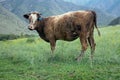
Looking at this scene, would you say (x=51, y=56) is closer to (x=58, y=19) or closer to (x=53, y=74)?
(x=58, y=19)

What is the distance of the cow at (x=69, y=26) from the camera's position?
54.6ft

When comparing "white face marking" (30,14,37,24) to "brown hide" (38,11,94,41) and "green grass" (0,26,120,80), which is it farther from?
"green grass" (0,26,120,80)

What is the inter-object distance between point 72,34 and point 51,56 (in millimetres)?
1963

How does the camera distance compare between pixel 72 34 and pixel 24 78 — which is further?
pixel 72 34

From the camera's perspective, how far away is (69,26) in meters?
17.3

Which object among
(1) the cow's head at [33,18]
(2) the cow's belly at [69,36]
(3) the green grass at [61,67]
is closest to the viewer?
(3) the green grass at [61,67]

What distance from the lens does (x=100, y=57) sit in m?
17.0

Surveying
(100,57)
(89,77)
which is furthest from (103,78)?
(100,57)

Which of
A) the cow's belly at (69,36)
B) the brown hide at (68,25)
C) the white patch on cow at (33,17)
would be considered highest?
the white patch on cow at (33,17)

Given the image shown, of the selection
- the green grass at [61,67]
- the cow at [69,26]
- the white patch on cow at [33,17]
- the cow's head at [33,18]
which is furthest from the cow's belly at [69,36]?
the white patch on cow at [33,17]

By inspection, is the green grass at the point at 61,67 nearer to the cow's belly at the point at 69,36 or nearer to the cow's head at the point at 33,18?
the cow's belly at the point at 69,36

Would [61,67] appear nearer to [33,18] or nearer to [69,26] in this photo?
[69,26]

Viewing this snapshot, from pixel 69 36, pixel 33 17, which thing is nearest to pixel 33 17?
pixel 33 17

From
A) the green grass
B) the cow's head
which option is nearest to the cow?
the cow's head
